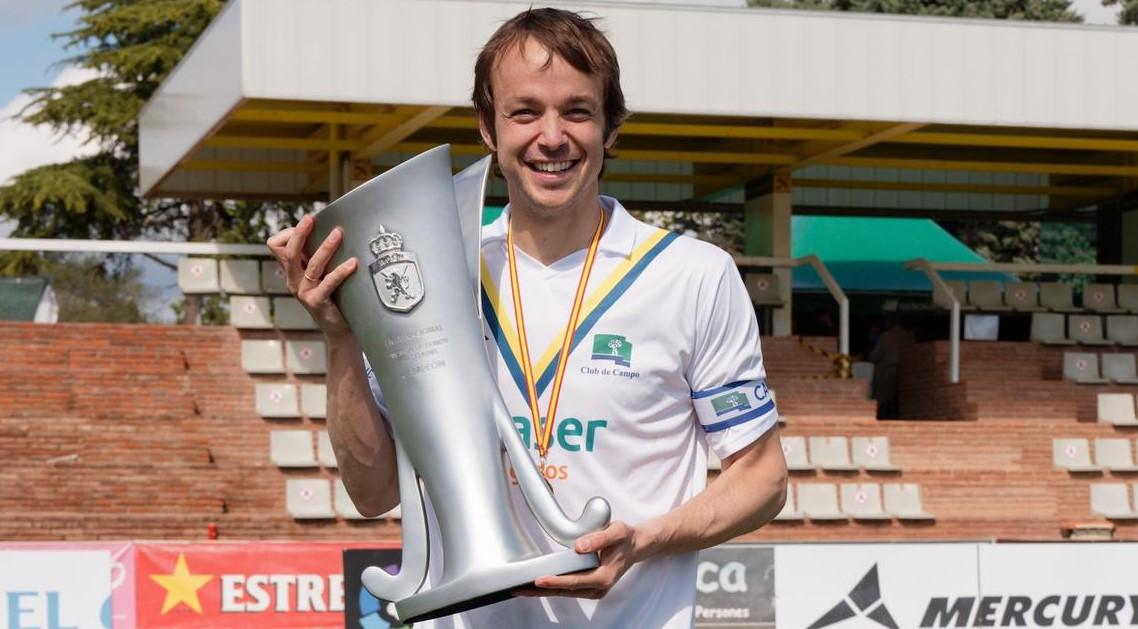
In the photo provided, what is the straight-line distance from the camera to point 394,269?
2680mm

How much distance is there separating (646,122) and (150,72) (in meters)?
23.4

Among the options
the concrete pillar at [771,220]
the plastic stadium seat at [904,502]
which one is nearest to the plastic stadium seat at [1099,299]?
the concrete pillar at [771,220]

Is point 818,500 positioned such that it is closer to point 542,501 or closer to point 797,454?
point 797,454

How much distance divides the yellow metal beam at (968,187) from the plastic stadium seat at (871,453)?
25.5ft

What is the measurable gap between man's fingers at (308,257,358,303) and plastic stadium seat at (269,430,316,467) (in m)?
13.3

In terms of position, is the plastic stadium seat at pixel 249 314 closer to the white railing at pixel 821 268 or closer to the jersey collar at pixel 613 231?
the white railing at pixel 821 268

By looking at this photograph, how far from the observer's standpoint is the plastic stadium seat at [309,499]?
49.9ft

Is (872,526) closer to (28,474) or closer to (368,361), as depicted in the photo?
(28,474)

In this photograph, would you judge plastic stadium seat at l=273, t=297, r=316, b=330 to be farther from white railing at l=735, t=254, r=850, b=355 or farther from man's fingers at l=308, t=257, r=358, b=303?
man's fingers at l=308, t=257, r=358, b=303

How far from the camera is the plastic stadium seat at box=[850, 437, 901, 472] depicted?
16.8m

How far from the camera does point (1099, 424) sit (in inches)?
705

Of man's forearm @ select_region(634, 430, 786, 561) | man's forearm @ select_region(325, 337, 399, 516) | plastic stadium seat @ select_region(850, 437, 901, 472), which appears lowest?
plastic stadium seat @ select_region(850, 437, 901, 472)

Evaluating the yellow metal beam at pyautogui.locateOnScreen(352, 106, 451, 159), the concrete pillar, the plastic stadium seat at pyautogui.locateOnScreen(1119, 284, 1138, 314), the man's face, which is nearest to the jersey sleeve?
the man's face

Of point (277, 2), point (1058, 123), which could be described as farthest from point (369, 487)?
point (1058, 123)
